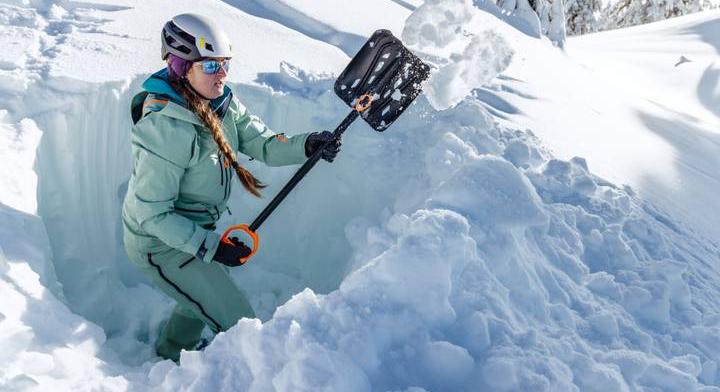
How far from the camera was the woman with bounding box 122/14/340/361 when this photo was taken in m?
2.64

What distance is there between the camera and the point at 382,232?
11.1 ft

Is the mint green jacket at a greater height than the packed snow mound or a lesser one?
lesser

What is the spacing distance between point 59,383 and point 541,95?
4.19m

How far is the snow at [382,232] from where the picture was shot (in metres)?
2.03

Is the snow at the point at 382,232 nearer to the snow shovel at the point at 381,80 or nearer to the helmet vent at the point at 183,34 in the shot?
the snow shovel at the point at 381,80

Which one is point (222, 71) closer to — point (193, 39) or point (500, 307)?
point (193, 39)

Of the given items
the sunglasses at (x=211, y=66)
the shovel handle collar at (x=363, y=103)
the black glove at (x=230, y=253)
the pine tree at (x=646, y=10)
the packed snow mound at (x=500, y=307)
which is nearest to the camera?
the packed snow mound at (x=500, y=307)

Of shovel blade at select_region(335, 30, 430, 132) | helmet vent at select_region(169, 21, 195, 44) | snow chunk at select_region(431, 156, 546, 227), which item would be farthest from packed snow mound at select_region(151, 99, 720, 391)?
helmet vent at select_region(169, 21, 195, 44)

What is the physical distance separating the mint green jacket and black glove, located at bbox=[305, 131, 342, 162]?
397 millimetres

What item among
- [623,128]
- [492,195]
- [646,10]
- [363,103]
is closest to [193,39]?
[363,103]

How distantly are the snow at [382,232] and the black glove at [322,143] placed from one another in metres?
0.47

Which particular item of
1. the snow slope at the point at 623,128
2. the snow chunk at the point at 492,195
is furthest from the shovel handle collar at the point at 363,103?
the snow slope at the point at 623,128

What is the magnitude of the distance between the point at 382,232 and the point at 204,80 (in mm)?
1202

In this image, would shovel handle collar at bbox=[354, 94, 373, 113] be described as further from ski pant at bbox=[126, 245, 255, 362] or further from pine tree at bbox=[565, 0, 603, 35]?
pine tree at bbox=[565, 0, 603, 35]
